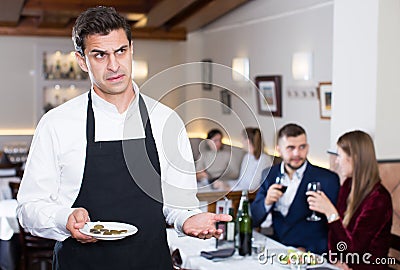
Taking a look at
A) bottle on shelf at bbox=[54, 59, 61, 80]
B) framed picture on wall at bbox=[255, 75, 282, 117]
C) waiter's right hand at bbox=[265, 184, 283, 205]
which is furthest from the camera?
bottle on shelf at bbox=[54, 59, 61, 80]

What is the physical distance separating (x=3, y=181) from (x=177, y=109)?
5480mm

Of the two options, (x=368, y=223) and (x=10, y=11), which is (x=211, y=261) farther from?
(x=10, y=11)

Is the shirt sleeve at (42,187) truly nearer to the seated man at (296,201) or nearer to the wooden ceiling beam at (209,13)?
the seated man at (296,201)

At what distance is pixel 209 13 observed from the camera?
8883 mm

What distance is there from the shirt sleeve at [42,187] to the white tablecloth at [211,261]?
1.53 metres

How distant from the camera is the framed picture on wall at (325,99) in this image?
6.28 metres

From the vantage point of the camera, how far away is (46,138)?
205cm

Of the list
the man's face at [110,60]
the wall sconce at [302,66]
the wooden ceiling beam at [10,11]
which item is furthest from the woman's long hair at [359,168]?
the wooden ceiling beam at [10,11]

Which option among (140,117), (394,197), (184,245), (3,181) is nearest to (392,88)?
(394,197)

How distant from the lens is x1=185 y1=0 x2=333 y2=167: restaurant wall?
6.46 metres

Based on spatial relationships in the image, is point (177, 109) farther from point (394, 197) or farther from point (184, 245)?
point (394, 197)

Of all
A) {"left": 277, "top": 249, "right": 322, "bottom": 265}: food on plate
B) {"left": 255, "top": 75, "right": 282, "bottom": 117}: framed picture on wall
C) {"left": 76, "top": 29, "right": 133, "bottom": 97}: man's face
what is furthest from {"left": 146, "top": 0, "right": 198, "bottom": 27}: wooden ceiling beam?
{"left": 76, "top": 29, "right": 133, "bottom": 97}: man's face

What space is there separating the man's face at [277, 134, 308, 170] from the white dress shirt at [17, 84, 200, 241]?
220 cm

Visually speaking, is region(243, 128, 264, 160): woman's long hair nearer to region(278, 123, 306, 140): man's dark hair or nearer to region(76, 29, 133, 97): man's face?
region(76, 29, 133, 97): man's face
